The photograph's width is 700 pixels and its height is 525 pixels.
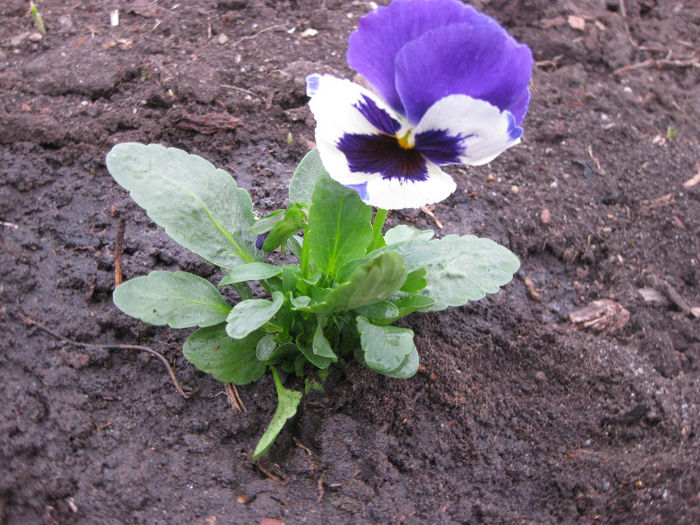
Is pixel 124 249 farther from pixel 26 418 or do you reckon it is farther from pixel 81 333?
pixel 26 418

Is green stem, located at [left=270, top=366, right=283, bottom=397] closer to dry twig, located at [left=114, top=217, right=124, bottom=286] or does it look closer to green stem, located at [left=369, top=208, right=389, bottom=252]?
green stem, located at [left=369, top=208, right=389, bottom=252]

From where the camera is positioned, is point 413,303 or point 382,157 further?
A: point 413,303

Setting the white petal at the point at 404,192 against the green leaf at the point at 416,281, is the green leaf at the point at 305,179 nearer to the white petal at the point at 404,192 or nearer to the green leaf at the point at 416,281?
the green leaf at the point at 416,281

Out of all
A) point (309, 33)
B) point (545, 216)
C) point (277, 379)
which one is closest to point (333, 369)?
point (277, 379)

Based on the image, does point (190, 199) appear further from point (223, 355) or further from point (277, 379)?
point (277, 379)

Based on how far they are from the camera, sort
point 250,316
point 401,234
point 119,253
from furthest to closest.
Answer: point 119,253, point 401,234, point 250,316

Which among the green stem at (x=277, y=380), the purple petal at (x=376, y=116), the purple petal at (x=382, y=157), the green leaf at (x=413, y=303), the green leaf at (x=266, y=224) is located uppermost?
the purple petal at (x=376, y=116)

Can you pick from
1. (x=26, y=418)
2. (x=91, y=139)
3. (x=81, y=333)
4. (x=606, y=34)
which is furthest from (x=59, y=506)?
(x=606, y=34)

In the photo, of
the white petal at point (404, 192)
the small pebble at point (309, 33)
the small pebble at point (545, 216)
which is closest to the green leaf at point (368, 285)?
the white petal at point (404, 192)
